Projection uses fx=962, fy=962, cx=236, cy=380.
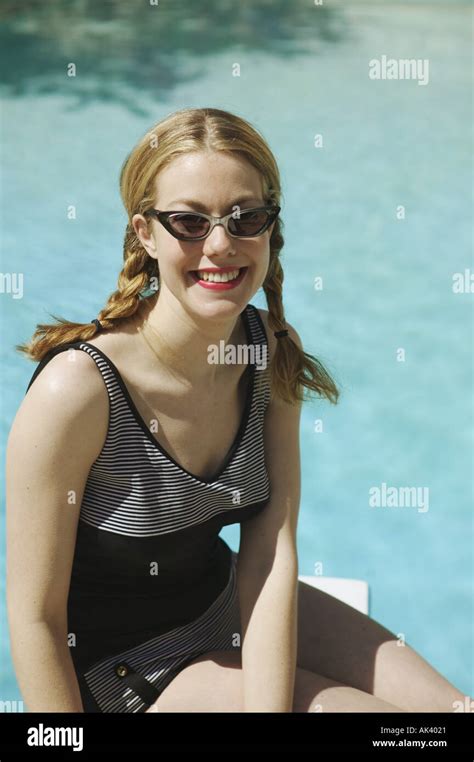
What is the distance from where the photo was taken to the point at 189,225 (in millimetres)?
1877

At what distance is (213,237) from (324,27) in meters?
6.65

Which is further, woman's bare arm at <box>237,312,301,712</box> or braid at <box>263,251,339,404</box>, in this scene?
braid at <box>263,251,339,404</box>

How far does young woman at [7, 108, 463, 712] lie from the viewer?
1801 mm

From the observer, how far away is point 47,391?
176 cm

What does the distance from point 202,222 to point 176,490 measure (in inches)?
21.2

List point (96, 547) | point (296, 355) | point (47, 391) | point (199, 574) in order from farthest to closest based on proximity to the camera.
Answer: point (296, 355), point (199, 574), point (96, 547), point (47, 391)

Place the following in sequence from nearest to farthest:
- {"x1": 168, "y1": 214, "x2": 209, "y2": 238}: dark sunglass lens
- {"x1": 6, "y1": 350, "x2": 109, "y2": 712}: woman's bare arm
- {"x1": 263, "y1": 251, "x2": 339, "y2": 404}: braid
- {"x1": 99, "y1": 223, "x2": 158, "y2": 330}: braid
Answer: {"x1": 6, "y1": 350, "x2": 109, "y2": 712}: woman's bare arm, {"x1": 168, "y1": 214, "x2": 209, "y2": 238}: dark sunglass lens, {"x1": 99, "y1": 223, "x2": 158, "y2": 330}: braid, {"x1": 263, "y1": 251, "x2": 339, "y2": 404}: braid

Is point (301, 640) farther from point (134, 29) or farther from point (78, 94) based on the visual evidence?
point (134, 29)

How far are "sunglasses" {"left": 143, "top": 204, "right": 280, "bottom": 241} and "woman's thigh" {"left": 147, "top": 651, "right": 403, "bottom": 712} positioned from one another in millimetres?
874

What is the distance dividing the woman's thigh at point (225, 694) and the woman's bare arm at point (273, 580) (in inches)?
1.1
